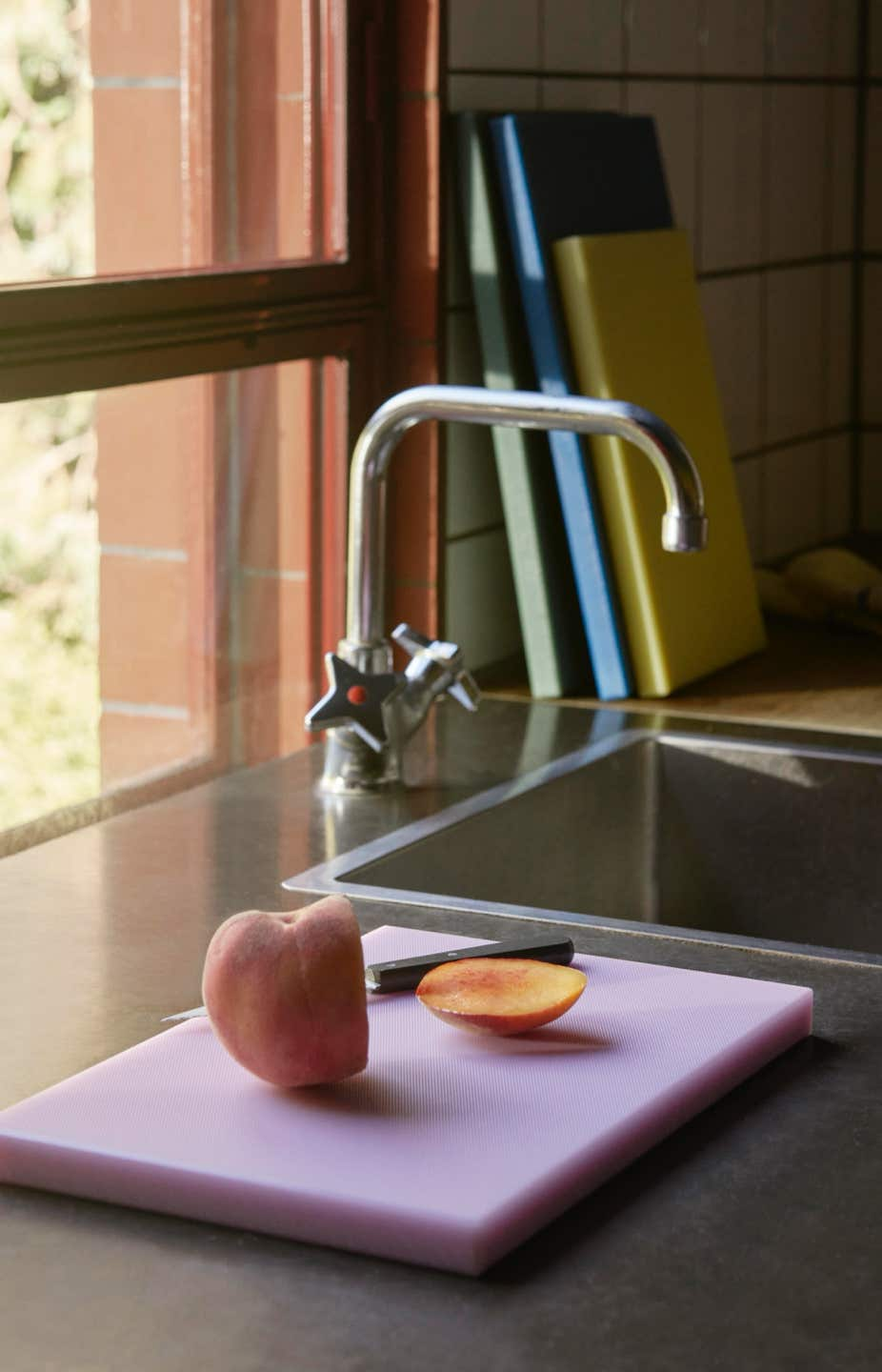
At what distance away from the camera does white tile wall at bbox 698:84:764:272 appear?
224cm

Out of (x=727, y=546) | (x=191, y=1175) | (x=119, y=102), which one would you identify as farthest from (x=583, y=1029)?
(x=727, y=546)

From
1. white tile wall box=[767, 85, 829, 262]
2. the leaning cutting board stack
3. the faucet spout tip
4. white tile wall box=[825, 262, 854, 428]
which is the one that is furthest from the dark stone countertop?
white tile wall box=[825, 262, 854, 428]

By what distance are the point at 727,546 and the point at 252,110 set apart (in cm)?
61

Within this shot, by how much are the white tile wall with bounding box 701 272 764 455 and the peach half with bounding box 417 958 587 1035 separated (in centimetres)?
143

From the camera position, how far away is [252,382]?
1.69 meters

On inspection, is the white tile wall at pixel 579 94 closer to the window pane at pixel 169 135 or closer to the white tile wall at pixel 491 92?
the white tile wall at pixel 491 92

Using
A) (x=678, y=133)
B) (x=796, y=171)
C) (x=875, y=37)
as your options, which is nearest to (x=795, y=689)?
(x=678, y=133)

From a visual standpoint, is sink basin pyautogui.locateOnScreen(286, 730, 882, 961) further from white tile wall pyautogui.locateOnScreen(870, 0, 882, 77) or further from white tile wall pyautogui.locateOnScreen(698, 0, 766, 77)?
white tile wall pyautogui.locateOnScreen(870, 0, 882, 77)

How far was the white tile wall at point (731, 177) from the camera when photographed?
2.24m

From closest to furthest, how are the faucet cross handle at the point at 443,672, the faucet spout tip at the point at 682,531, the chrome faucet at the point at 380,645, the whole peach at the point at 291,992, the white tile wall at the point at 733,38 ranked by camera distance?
the whole peach at the point at 291,992 < the faucet spout tip at the point at 682,531 < the chrome faucet at the point at 380,645 < the faucet cross handle at the point at 443,672 < the white tile wall at the point at 733,38

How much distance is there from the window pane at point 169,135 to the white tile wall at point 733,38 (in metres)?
0.66

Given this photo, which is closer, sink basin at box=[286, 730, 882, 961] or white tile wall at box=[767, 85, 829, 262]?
sink basin at box=[286, 730, 882, 961]

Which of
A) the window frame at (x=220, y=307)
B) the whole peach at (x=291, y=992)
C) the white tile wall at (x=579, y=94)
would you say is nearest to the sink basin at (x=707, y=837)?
the window frame at (x=220, y=307)

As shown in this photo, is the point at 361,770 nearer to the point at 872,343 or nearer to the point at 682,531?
the point at 682,531
